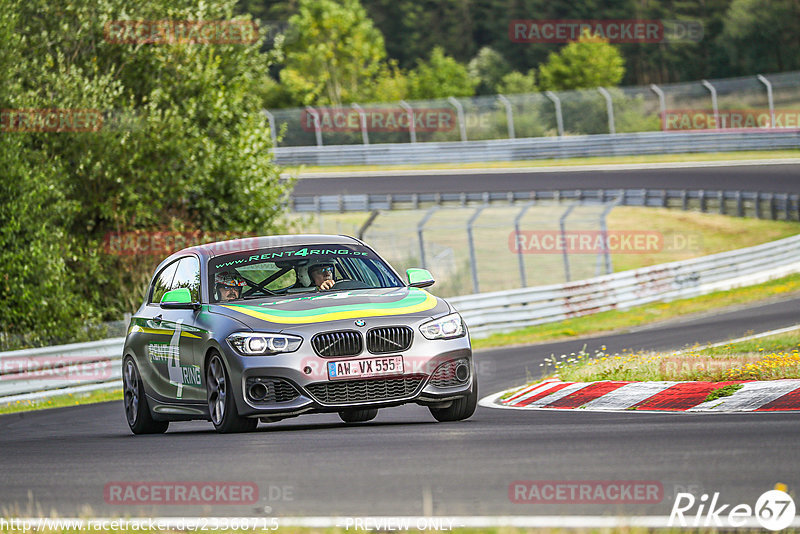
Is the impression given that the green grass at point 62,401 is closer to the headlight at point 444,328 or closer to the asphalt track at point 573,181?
the headlight at point 444,328

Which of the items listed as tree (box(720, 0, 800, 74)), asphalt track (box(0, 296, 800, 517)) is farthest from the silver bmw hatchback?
tree (box(720, 0, 800, 74))

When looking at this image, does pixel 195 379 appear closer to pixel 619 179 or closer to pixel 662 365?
pixel 662 365

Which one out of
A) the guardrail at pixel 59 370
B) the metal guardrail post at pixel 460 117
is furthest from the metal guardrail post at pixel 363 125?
the guardrail at pixel 59 370

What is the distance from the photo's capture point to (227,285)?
32.7ft

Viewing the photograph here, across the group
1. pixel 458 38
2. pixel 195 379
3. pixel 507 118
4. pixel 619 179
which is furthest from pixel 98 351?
pixel 458 38

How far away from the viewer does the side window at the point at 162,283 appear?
1100 cm

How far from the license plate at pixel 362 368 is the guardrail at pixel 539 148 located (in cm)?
3804

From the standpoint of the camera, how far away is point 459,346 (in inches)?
364

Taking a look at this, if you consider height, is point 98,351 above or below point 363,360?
below

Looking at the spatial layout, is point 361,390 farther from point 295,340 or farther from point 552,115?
point 552,115

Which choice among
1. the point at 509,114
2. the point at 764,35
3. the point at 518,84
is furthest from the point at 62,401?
the point at 764,35

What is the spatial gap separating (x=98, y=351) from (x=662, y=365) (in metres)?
10.3

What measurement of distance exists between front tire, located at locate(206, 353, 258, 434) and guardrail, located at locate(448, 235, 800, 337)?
13021 mm

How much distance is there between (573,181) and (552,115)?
7134 millimetres
